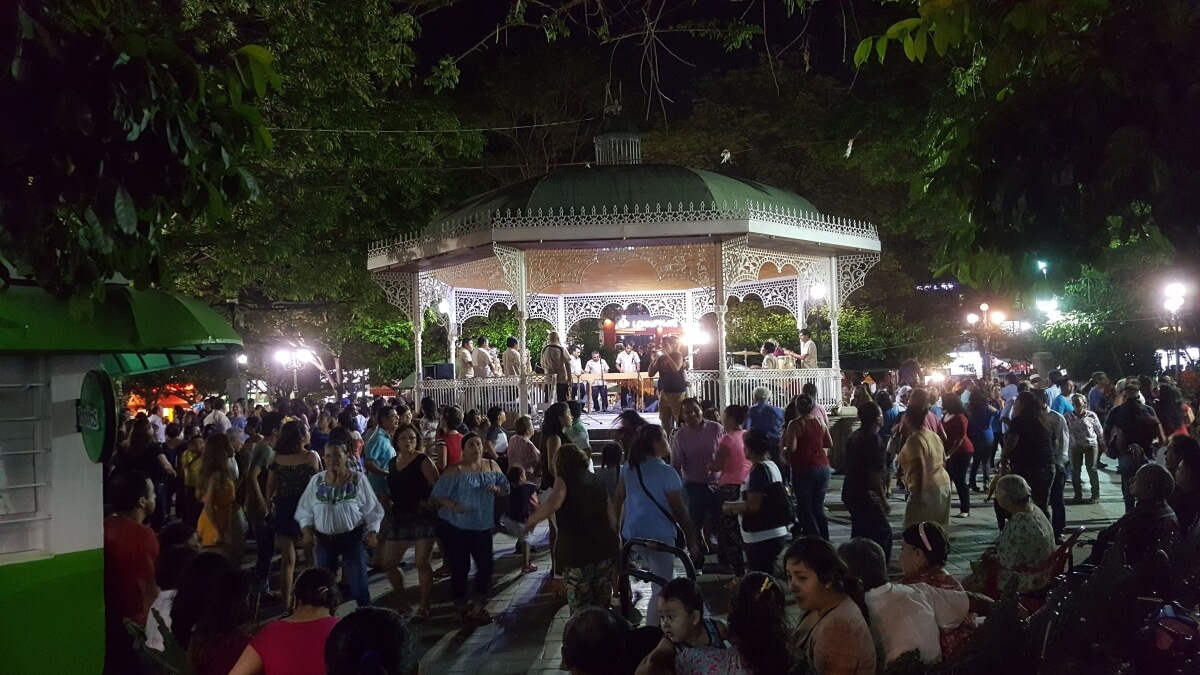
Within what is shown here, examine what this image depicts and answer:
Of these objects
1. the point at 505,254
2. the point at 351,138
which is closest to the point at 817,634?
the point at 505,254

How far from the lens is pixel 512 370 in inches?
694

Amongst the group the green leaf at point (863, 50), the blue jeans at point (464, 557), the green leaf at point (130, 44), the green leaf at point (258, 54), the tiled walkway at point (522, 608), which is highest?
the green leaf at point (863, 50)

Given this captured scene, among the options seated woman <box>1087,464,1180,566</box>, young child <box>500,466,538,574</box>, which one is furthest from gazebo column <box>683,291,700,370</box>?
seated woman <box>1087,464,1180,566</box>

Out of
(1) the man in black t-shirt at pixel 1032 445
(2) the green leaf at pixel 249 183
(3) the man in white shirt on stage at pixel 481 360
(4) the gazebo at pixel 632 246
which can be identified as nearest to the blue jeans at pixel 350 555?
(2) the green leaf at pixel 249 183

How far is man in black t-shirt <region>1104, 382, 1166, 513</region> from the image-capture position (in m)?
11.3

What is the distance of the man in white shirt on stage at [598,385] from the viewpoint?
72.9 feet

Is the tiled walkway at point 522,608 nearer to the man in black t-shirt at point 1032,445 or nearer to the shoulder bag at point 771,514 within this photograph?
the man in black t-shirt at point 1032,445

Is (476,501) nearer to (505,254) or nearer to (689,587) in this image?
(689,587)

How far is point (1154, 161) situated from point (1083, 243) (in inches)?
32.6

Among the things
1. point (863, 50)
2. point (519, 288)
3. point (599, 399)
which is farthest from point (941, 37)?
point (599, 399)

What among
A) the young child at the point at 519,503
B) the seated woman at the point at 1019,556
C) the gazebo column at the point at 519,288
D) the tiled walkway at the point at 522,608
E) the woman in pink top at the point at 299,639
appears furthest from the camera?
the gazebo column at the point at 519,288

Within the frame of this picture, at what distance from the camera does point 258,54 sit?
3.83 metres

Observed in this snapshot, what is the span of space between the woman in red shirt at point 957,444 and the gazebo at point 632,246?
16.4 ft

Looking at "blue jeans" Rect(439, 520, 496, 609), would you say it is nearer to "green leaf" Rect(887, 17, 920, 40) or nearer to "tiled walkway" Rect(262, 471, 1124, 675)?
"tiled walkway" Rect(262, 471, 1124, 675)
